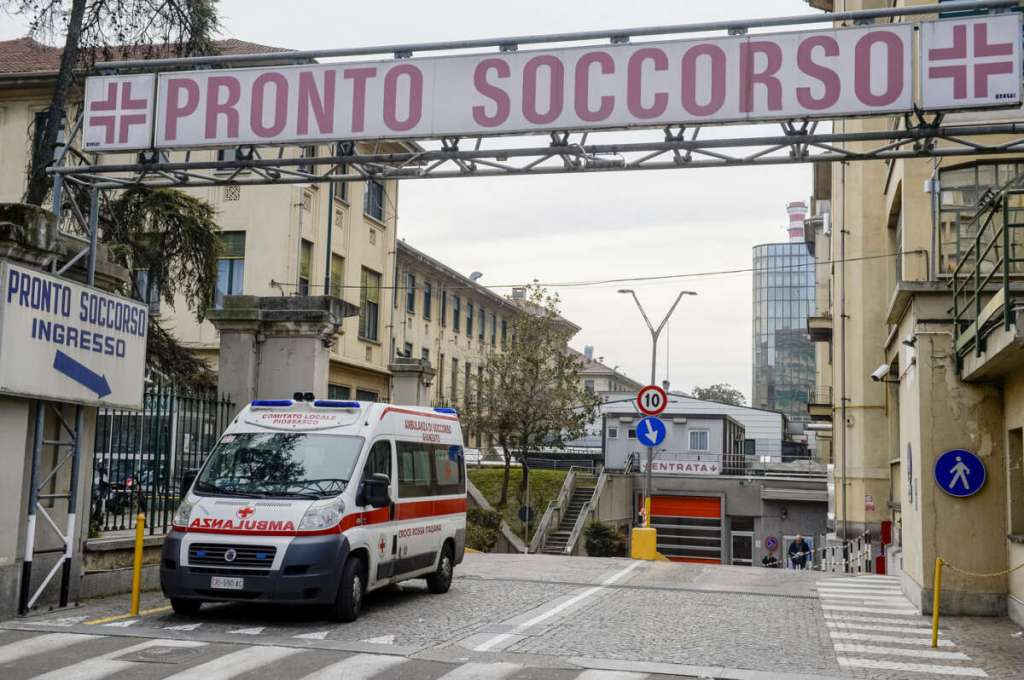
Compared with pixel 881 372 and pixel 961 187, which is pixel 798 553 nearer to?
pixel 961 187

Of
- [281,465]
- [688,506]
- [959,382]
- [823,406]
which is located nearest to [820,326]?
[823,406]

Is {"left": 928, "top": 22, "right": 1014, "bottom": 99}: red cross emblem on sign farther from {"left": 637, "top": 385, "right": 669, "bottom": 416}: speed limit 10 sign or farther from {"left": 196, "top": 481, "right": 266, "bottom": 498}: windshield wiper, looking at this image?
{"left": 637, "top": 385, "right": 669, "bottom": 416}: speed limit 10 sign

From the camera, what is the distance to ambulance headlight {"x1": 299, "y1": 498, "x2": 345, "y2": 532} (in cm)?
1152

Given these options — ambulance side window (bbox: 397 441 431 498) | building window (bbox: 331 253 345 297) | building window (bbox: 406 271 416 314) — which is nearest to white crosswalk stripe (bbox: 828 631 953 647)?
ambulance side window (bbox: 397 441 431 498)

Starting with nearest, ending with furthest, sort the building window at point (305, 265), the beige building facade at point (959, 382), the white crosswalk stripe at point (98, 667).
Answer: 1. the white crosswalk stripe at point (98, 667)
2. the beige building facade at point (959, 382)
3. the building window at point (305, 265)

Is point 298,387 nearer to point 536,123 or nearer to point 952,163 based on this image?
point 536,123

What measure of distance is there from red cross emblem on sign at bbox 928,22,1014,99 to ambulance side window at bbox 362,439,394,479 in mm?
7427

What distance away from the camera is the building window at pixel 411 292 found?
48.9 m

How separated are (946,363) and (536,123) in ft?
20.7

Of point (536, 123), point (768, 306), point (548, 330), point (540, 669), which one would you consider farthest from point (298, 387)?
point (768, 306)

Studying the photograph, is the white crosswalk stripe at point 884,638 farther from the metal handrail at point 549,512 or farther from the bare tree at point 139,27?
the metal handrail at point 549,512

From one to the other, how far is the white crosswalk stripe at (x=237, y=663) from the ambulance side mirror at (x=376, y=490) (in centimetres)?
241

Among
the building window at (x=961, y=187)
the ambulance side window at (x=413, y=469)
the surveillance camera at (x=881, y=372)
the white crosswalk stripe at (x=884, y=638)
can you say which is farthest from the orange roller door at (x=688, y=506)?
the white crosswalk stripe at (x=884, y=638)

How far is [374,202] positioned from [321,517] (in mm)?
30621
